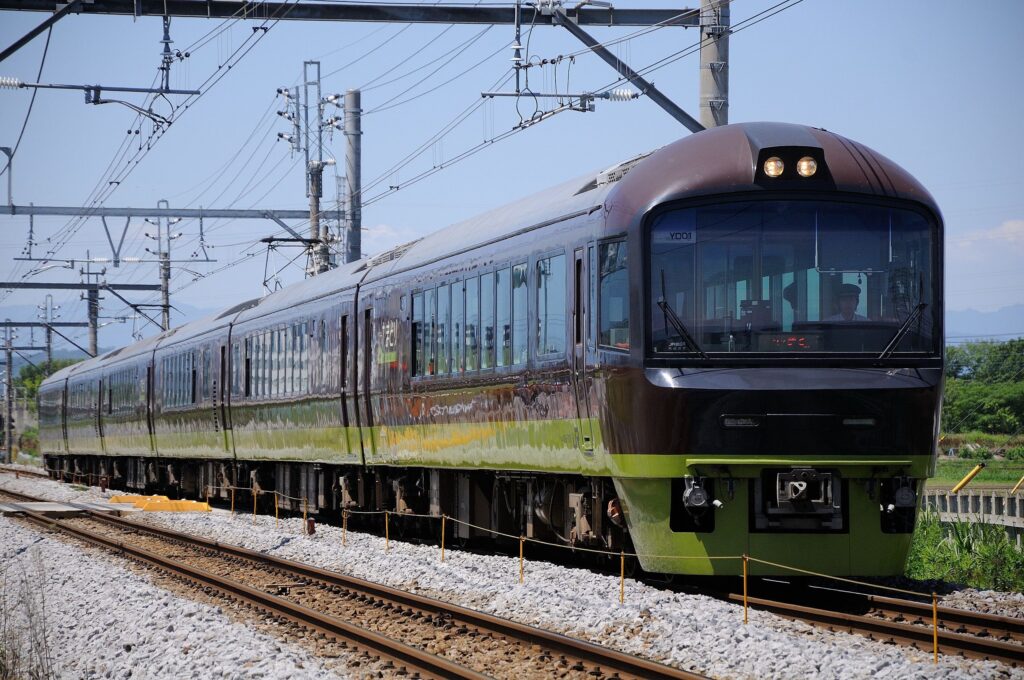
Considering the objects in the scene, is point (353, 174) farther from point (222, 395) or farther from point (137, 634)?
point (137, 634)

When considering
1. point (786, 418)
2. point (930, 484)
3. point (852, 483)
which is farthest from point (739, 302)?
point (930, 484)

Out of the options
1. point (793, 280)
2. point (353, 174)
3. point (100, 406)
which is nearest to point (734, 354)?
point (793, 280)

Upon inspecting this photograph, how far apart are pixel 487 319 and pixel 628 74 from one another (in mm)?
3123

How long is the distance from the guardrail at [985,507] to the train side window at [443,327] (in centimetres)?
1022

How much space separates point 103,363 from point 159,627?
103ft

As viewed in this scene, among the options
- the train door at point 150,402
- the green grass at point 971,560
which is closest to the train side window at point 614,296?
the green grass at point 971,560

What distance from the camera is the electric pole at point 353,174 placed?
27875 mm

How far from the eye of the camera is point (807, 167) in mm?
10758

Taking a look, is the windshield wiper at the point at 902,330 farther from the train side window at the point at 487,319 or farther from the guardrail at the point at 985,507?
the guardrail at the point at 985,507

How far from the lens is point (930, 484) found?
49250 mm

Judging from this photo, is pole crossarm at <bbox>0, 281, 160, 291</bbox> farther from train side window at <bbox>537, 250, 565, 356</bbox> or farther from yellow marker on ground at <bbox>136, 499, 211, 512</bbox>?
train side window at <bbox>537, 250, 565, 356</bbox>

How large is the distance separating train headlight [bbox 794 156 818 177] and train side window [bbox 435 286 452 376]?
5.59 meters

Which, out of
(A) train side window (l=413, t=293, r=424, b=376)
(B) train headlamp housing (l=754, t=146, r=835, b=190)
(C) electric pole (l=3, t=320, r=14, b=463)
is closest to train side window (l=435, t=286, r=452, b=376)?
(A) train side window (l=413, t=293, r=424, b=376)

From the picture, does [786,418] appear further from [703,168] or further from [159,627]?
[159,627]
